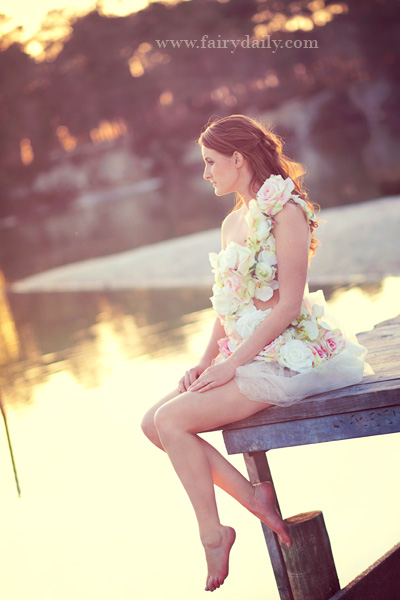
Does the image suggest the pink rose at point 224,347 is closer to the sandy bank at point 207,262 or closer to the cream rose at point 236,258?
the cream rose at point 236,258

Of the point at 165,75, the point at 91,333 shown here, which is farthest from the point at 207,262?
the point at 165,75

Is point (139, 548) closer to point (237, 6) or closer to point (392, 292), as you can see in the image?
point (392, 292)

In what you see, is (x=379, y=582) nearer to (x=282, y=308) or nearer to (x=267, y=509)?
(x=267, y=509)

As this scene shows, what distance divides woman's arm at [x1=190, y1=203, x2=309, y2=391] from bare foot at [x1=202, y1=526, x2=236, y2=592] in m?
0.34

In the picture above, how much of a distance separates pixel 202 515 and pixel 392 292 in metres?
4.55

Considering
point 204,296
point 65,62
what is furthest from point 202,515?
point 65,62

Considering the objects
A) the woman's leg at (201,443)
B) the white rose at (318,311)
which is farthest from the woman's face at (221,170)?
the woman's leg at (201,443)

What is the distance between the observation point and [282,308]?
6.82 ft

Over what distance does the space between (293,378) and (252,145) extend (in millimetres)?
607

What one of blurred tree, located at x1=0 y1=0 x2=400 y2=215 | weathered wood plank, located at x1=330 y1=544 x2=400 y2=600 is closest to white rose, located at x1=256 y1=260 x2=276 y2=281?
weathered wood plank, located at x1=330 y1=544 x2=400 y2=600

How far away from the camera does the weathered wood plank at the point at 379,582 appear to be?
211 cm

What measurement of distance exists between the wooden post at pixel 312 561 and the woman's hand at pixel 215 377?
15.1 inches

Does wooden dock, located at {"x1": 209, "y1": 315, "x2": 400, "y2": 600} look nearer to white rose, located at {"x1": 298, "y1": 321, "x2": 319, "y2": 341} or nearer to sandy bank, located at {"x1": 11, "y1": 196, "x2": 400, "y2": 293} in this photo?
white rose, located at {"x1": 298, "y1": 321, "x2": 319, "y2": 341}

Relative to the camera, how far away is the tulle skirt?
1996mm
